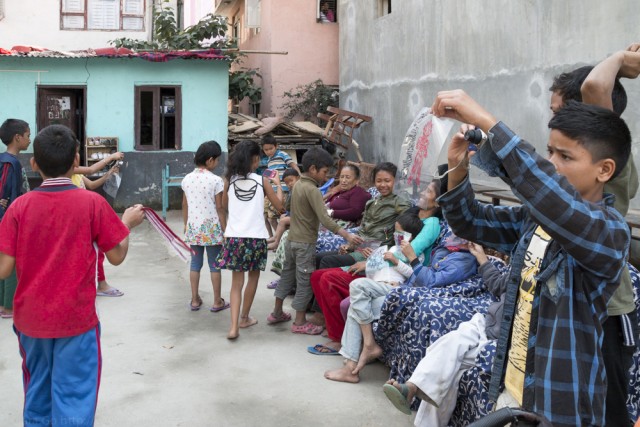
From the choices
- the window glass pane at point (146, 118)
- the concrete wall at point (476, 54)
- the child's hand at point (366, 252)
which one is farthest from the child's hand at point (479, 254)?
the window glass pane at point (146, 118)

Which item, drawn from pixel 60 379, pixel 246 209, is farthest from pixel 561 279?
pixel 246 209

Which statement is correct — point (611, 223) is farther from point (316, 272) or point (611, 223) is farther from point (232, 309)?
point (232, 309)

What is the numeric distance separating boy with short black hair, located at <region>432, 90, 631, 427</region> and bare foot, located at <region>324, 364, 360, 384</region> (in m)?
2.52

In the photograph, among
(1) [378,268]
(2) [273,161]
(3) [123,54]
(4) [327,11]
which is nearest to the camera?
(1) [378,268]

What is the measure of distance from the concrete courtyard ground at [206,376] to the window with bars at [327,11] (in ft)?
32.1

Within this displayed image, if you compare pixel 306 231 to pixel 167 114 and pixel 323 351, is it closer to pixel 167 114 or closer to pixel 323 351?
pixel 323 351

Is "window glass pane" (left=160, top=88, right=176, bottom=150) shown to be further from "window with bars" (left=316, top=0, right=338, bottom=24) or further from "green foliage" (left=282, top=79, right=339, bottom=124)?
"window with bars" (left=316, top=0, right=338, bottom=24)

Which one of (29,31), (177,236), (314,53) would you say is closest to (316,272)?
(177,236)

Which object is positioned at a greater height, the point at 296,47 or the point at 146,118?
the point at 296,47

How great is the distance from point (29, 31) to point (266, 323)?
12.2m

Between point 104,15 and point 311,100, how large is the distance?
16.9 feet

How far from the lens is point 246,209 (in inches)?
210

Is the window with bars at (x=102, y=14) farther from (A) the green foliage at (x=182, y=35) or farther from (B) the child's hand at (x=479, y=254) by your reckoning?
(B) the child's hand at (x=479, y=254)

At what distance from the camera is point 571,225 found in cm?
155
